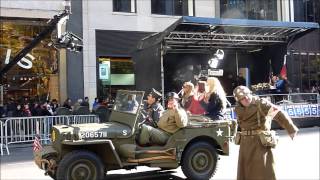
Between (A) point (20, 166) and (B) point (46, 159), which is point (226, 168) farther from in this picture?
(A) point (20, 166)

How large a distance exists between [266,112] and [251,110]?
191 millimetres

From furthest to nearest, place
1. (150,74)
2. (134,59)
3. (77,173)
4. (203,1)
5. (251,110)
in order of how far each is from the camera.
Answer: (203,1), (134,59), (150,74), (77,173), (251,110)

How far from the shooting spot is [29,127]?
14719 mm

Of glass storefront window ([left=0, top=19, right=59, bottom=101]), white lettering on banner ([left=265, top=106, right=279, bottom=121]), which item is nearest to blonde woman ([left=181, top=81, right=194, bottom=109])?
white lettering on banner ([left=265, top=106, right=279, bottom=121])

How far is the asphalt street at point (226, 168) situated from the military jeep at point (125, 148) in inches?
21.4

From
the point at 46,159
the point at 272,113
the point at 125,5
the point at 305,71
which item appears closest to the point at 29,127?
the point at 46,159

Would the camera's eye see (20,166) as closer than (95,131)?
No

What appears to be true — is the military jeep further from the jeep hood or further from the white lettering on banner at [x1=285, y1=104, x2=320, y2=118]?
the white lettering on banner at [x1=285, y1=104, x2=320, y2=118]

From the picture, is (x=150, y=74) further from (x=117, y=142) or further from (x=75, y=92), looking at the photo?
(x=117, y=142)

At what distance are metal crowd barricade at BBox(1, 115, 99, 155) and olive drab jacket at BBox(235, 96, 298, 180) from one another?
31.0 feet

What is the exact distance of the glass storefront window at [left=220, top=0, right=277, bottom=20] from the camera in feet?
84.1

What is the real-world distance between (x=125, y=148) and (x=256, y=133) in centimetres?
300

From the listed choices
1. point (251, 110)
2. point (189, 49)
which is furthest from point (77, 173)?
point (189, 49)

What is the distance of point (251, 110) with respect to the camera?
600 cm
